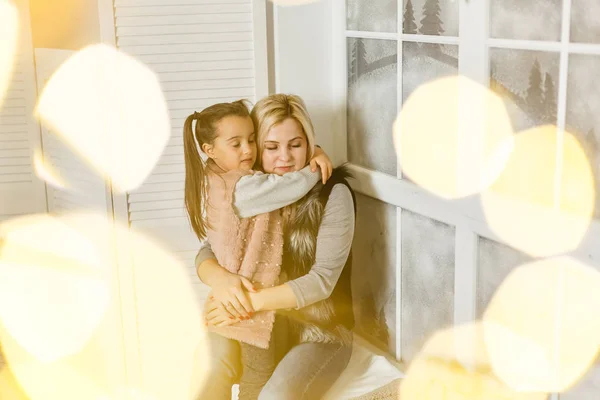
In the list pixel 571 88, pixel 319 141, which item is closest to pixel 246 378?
pixel 319 141

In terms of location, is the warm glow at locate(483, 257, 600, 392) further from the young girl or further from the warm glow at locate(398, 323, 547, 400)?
the young girl

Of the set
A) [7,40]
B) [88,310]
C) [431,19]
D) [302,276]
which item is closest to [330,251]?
[302,276]

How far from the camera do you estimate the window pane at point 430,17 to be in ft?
5.87

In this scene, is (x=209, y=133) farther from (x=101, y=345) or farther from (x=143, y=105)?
(x=101, y=345)

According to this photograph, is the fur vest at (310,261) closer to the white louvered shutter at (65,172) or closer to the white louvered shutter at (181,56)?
the white louvered shutter at (181,56)

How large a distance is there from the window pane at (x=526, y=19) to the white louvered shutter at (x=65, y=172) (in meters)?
1.40

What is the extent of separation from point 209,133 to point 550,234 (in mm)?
977

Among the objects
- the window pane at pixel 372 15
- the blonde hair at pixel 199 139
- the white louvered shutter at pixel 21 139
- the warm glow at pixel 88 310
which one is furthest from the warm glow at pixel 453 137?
the white louvered shutter at pixel 21 139

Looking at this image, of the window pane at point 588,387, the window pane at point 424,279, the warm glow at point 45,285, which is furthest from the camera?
the warm glow at point 45,285

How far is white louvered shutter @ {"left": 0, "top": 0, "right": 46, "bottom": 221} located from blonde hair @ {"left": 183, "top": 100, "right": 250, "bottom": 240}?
0.87m

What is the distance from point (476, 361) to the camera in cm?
180

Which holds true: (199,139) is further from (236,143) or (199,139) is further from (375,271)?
(375,271)

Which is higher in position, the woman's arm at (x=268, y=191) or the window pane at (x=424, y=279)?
the woman's arm at (x=268, y=191)

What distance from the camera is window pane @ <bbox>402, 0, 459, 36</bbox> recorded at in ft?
5.87
